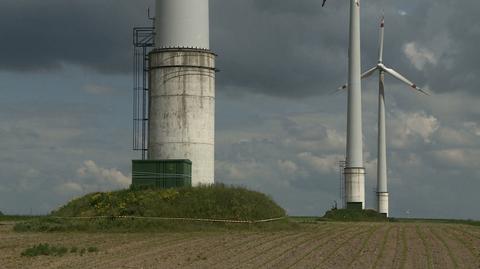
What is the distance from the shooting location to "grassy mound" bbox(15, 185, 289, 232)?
58188mm

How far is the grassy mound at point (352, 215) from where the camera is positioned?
318 ft

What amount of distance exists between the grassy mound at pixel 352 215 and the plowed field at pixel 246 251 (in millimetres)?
41275

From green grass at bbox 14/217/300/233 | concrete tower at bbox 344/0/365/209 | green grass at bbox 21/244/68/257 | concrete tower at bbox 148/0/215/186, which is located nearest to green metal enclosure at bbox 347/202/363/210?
concrete tower at bbox 344/0/365/209

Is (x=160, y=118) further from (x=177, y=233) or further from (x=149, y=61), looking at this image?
(x=177, y=233)

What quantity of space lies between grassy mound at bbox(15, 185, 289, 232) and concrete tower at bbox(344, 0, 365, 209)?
43.0 metres

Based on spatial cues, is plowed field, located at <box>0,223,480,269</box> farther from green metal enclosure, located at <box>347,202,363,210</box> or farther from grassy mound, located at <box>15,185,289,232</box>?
green metal enclosure, located at <box>347,202,363,210</box>

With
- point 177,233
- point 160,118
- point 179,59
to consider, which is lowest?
point 177,233

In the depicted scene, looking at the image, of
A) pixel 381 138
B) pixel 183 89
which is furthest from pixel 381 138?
→ pixel 183 89

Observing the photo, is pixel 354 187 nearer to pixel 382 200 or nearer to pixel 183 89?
pixel 382 200

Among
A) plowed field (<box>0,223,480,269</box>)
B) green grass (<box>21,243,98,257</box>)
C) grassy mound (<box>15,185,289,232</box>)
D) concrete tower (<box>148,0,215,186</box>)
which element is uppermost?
concrete tower (<box>148,0,215,186</box>)

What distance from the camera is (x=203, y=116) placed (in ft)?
235

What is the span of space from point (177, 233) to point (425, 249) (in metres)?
18.1

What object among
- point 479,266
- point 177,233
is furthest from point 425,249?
point 177,233

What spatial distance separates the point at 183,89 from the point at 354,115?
38790 millimetres
